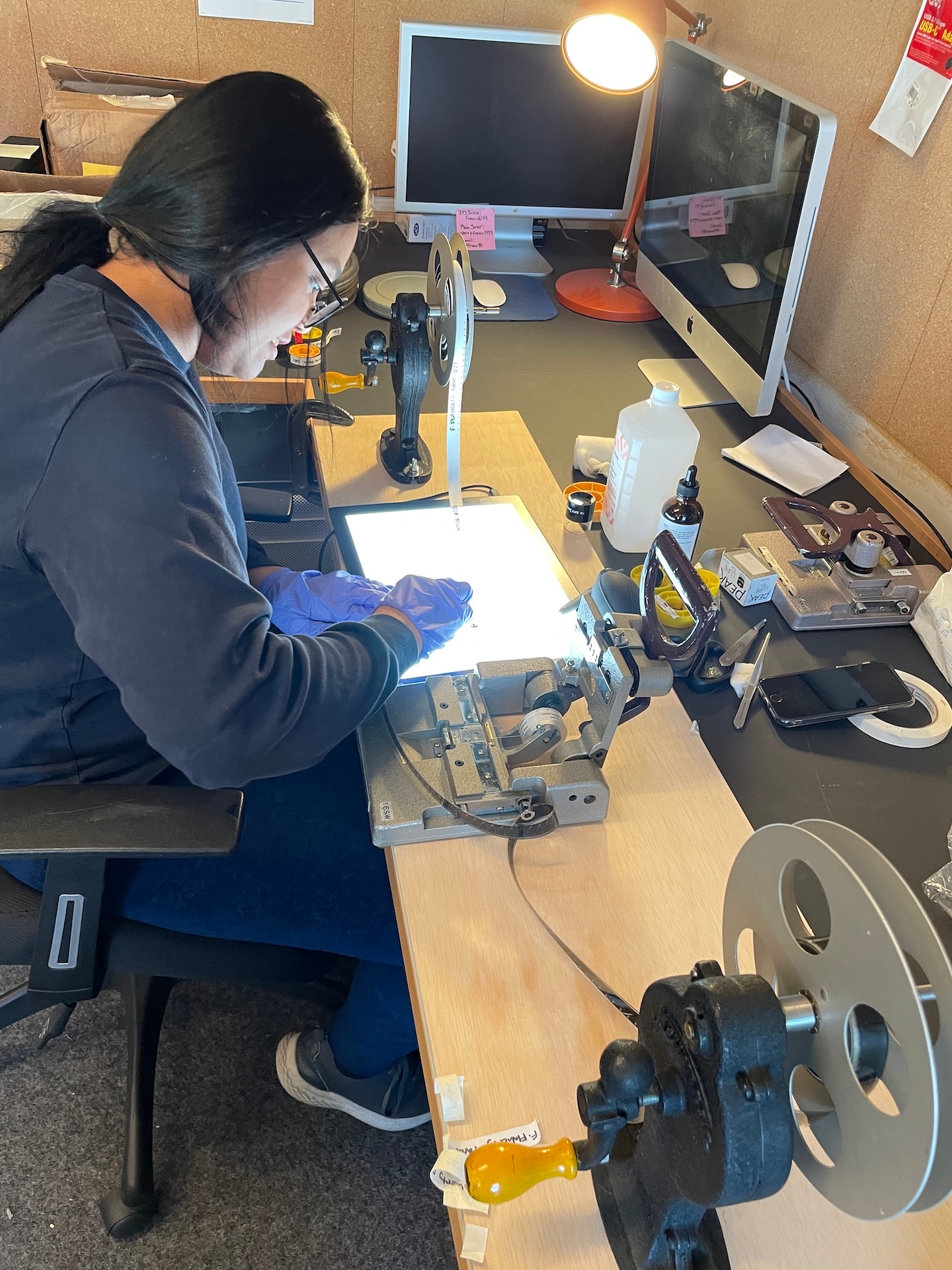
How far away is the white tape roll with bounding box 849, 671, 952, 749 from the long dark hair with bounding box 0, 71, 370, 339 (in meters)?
0.79

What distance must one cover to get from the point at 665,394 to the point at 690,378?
52 cm

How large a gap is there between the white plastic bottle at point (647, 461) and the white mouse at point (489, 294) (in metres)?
0.70

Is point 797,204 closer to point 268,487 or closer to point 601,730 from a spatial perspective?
point 601,730

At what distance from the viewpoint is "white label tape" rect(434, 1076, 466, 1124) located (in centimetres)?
71

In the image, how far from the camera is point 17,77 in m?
1.94

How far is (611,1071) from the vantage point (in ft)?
2.00

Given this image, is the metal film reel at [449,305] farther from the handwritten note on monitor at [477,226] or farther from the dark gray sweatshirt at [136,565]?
the handwritten note on monitor at [477,226]

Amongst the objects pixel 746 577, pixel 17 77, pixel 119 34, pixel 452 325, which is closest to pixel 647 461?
pixel 746 577

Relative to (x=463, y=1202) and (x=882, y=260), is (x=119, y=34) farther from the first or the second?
(x=463, y=1202)

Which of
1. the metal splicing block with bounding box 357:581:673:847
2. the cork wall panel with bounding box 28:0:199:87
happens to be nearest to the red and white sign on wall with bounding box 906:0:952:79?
the metal splicing block with bounding box 357:581:673:847

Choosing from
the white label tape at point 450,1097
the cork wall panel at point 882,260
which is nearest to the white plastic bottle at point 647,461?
the cork wall panel at point 882,260

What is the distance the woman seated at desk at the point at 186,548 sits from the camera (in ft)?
2.58

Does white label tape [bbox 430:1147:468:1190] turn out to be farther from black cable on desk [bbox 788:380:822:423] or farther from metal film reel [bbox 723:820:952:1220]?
black cable on desk [bbox 788:380:822:423]

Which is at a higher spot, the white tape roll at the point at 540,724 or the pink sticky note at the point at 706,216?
the pink sticky note at the point at 706,216
